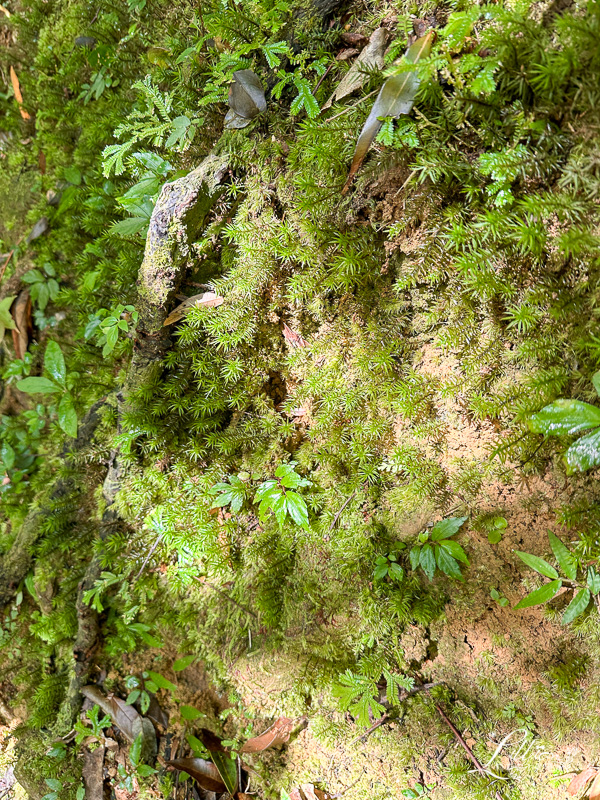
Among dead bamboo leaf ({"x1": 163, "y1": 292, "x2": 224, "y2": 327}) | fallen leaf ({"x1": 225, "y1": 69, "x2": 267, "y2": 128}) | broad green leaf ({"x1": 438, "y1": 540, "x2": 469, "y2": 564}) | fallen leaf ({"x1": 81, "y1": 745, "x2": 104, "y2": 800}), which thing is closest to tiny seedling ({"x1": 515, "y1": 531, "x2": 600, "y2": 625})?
broad green leaf ({"x1": 438, "y1": 540, "x2": 469, "y2": 564})

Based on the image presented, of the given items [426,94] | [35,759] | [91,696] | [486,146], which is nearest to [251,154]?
[426,94]

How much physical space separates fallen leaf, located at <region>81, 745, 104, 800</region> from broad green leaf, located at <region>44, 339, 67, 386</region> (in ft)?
7.96

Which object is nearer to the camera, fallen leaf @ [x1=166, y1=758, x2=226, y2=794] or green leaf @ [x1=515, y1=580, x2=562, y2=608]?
green leaf @ [x1=515, y1=580, x2=562, y2=608]

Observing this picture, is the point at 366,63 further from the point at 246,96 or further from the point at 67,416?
the point at 67,416

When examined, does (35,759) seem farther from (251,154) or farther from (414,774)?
(251,154)

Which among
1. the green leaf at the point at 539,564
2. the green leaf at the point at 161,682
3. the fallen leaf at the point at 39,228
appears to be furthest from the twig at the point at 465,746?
the fallen leaf at the point at 39,228

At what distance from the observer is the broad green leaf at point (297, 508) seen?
7.70 ft

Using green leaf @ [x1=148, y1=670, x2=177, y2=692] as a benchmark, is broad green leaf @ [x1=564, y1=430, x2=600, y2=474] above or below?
above

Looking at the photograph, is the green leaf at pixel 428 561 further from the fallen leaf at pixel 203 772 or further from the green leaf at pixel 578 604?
the fallen leaf at pixel 203 772

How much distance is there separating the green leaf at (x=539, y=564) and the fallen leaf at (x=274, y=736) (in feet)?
5.03

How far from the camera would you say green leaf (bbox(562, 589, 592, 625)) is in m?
1.88

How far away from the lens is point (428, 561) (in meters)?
2.13

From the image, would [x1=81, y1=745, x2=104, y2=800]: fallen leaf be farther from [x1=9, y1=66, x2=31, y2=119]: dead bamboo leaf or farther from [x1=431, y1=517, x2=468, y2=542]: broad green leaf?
[x1=9, y1=66, x2=31, y2=119]: dead bamboo leaf

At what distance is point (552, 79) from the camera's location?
1.56 meters
